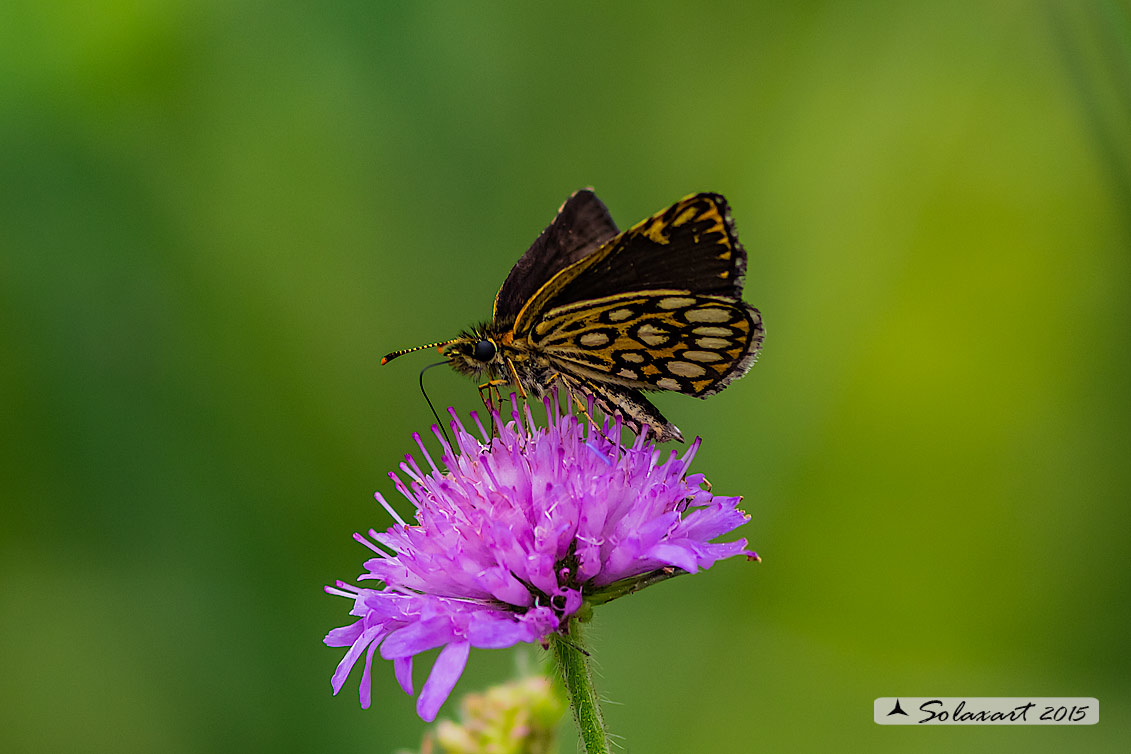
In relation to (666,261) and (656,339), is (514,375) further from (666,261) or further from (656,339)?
(666,261)

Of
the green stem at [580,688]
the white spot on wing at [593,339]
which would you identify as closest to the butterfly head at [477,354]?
the white spot on wing at [593,339]

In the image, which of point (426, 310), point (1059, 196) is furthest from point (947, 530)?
point (426, 310)

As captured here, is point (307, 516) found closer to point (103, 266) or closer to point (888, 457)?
point (103, 266)

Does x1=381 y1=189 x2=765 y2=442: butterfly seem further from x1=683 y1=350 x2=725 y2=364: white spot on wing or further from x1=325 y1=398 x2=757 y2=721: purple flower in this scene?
x1=325 y1=398 x2=757 y2=721: purple flower

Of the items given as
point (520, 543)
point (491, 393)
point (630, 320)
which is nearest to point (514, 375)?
point (491, 393)

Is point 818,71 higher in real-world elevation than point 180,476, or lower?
higher

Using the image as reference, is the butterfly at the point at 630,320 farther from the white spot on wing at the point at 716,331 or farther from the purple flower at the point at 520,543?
the purple flower at the point at 520,543
